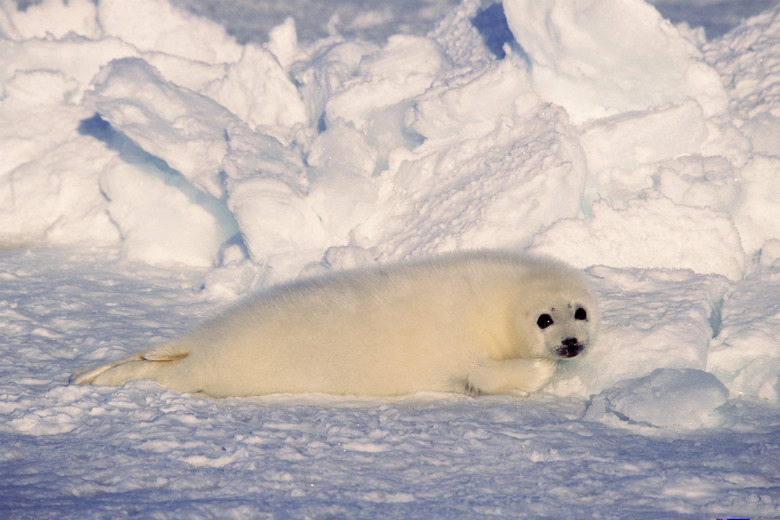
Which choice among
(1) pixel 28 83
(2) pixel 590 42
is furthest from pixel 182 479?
(1) pixel 28 83

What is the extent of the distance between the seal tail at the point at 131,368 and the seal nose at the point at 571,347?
141cm

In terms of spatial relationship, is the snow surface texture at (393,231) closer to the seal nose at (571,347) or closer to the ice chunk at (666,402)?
the ice chunk at (666,402)

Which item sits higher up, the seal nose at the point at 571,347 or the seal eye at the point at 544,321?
the seal eye at the point at 544,321

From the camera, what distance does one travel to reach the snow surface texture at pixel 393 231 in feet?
5.70

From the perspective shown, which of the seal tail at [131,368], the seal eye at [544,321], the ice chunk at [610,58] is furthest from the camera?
the ice chunk at [610,58]

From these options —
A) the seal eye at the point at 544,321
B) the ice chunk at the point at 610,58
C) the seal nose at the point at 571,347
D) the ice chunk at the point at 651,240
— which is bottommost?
the seal nose at the point at 571,347

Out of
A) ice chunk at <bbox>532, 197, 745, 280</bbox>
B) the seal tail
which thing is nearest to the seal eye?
ice chunk at <bbox>532, 197, 745, 280</bbox>

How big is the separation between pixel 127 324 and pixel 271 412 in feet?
4.99

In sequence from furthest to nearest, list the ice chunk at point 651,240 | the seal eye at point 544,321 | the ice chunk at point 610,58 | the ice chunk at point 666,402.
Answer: the ice chunk at point 610,58, the ice chunk at point 651,240, the seal eye at point 544,321, the ice chunk at point 666,402

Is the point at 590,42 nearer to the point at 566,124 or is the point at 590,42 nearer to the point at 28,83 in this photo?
the point at 566,124

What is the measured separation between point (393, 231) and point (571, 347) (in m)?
2.00

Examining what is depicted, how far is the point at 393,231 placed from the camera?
14.5 ft

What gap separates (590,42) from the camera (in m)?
4.89

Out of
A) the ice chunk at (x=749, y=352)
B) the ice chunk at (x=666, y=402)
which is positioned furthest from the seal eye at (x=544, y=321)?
the ice chunk at (x=749, y=352)
